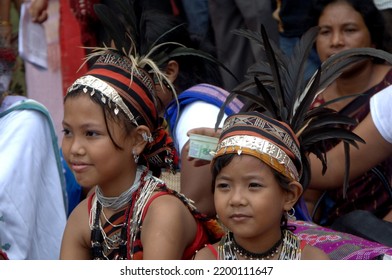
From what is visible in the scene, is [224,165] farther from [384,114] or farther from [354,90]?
[354,90]

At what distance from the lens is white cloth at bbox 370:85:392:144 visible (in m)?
4.50

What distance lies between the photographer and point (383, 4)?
16.6ft

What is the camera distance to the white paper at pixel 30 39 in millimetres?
6680

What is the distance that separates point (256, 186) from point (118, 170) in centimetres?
65

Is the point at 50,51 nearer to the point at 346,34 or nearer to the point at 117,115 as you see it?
the point at 346,34

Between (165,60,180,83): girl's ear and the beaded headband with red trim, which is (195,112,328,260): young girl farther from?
(165,60,180,83): girl's ear

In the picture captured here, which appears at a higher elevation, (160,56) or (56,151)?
(160,56)

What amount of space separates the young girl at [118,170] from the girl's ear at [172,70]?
474 mm

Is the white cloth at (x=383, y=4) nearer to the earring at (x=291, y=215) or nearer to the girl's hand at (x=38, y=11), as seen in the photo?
the earring at (x=291, y=215)

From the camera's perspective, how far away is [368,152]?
14.9 ft

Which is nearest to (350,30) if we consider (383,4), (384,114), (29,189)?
(383,4)
